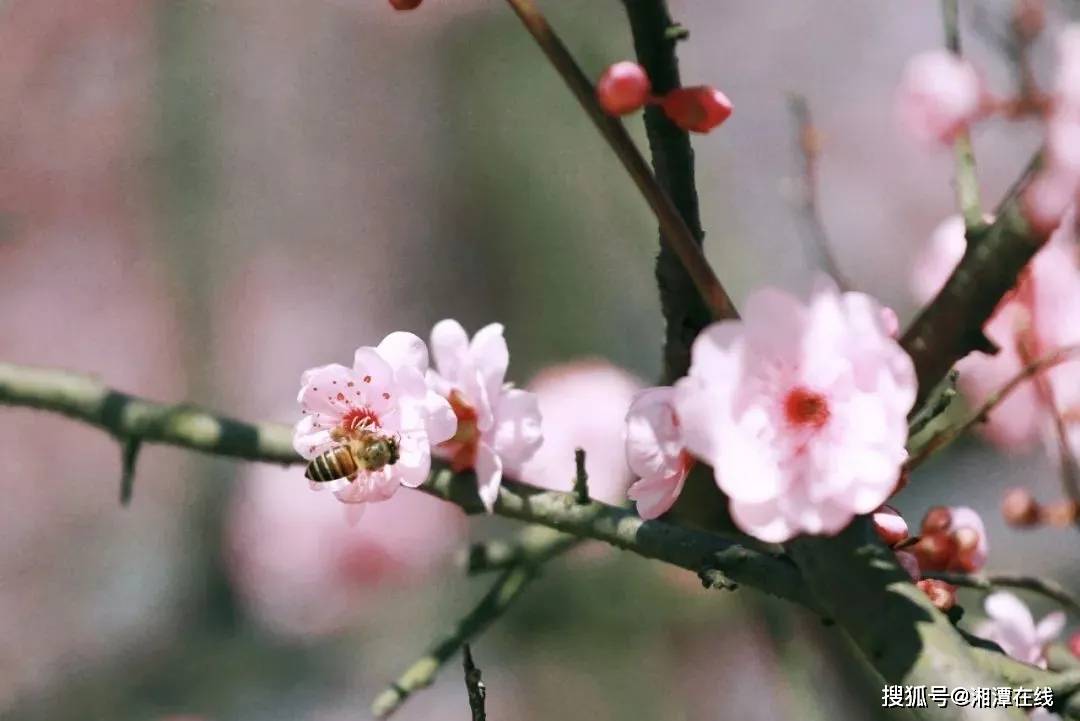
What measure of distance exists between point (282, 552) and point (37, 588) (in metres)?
0.72

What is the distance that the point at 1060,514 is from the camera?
0.39 metres

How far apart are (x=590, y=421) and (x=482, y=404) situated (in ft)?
1.77

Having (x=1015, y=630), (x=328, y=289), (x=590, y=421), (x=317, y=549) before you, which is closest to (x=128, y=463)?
(x=1015, y=630)

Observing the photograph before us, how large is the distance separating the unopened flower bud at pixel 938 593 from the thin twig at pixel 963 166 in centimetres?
11

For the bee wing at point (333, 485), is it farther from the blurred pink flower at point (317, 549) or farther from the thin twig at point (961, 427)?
the blurred pink flower at point (317, 549)

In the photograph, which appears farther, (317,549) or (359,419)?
(317,549)

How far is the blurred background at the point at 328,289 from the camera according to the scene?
3.68ft

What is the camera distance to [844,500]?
0.23 meters

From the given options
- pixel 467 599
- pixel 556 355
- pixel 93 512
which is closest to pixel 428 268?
pixel 556 355

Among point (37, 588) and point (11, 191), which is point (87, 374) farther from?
point (11, 191)

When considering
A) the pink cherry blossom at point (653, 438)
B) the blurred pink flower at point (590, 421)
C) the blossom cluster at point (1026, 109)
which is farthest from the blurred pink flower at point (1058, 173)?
the blurred pink flower at point (590, 421)

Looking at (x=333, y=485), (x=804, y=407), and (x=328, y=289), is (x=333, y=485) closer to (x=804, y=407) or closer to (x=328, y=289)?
(x=804, y=407)

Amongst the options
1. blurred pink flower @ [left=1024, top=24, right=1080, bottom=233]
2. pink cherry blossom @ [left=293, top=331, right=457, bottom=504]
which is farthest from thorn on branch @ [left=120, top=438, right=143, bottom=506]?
blurred pink flower @ [left=1024, top=24, right=1080, bottom=233]

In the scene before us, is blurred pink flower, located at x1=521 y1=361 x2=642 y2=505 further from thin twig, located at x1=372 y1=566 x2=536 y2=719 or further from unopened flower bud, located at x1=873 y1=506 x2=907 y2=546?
unopened flower bud, located at x1=873 y1=506 x2=907 y2=546
